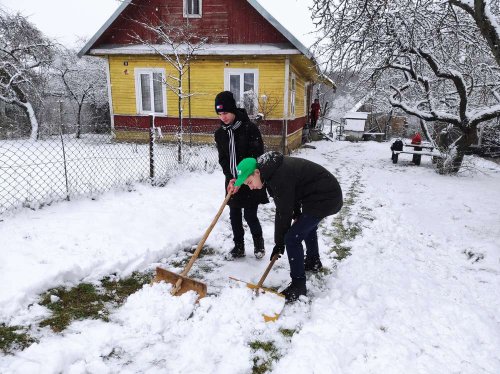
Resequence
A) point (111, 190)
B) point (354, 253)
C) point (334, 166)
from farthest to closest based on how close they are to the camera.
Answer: point (334, 166), point (111, 190), point (354, 253)

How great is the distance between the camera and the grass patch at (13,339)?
2291mm

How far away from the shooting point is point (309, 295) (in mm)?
3201

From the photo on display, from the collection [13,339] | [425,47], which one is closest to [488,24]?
[425,47]

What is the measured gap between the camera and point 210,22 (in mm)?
11750

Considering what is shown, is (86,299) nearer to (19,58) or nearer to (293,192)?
(293,192)

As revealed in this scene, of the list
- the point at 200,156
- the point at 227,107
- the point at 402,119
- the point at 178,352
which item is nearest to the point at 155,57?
the point at 200,156

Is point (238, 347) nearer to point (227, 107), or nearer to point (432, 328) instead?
point (432, 328)

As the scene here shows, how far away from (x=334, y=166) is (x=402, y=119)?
19.9 meters

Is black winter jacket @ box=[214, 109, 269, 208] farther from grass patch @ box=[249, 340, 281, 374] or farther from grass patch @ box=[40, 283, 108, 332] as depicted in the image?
grass patch @ box=[40, 283, 108, 332]

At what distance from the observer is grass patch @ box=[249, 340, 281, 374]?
2.32 m

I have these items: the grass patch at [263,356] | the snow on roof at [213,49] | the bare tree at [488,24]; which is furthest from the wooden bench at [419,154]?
the grass patch at [263,356]

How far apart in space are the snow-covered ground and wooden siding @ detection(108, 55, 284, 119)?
7330mm

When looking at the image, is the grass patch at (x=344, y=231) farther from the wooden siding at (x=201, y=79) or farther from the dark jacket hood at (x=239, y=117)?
the wooden siding at (x=201, y=79)

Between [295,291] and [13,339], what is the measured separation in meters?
2.22
